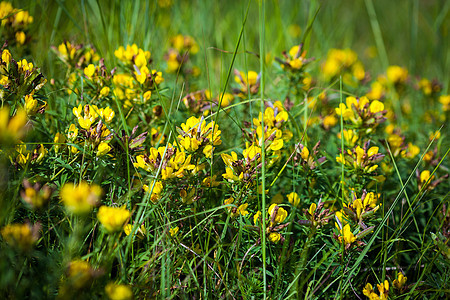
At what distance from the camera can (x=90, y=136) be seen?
4.31 ft

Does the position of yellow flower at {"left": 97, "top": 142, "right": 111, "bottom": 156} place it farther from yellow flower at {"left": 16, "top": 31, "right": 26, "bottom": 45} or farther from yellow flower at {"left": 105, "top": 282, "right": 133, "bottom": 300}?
yellow flower at {"left": 16, "top": 31, "right": 26, "bottom": 45}

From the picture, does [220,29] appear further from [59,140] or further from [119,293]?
[119,293]

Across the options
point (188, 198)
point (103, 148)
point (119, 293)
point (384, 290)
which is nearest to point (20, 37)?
point (103, 148)

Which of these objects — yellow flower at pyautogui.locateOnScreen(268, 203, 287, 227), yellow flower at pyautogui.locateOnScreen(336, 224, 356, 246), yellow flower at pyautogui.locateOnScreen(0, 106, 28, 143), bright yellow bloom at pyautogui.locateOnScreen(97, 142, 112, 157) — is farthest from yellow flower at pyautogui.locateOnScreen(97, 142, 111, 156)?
yellow flower at pyautogui.locateOnScreen(336, 224, 356, 246)

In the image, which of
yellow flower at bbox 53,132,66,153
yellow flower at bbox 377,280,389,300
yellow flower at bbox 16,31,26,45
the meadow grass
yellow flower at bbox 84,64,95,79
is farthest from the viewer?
yellow flower at bbox 16,31,26,45

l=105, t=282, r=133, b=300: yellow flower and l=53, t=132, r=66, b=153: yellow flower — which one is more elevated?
l=53, t=132, r=66, b=153: yellow flower

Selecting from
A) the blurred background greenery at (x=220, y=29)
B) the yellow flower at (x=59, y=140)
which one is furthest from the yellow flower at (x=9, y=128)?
the blurred background greenery at (x=220, y=29)

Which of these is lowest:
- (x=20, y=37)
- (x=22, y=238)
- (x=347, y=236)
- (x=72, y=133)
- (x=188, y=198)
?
(x=347, y=236)

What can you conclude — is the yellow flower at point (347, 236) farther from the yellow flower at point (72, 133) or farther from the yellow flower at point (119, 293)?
the yellow flower at point (72, 133)

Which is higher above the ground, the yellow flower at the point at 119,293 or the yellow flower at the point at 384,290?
the yellow flower at the point at 119,293

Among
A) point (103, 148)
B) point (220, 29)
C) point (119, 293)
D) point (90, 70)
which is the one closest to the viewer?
point (119, 293)

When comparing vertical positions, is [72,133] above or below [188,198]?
above

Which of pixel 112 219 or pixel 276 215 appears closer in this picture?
pixel 112 219

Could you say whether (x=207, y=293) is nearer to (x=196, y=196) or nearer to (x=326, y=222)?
(x=196, y=196)
